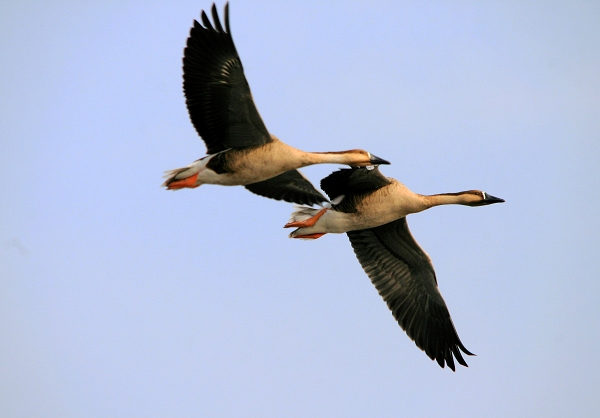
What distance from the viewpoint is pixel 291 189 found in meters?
14.2

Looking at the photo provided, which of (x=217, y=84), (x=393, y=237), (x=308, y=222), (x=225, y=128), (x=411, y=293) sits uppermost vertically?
(x=217, y=84)

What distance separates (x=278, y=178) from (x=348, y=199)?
4.76 feet

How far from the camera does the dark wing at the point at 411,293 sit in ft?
45.3

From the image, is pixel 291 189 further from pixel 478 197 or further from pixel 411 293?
pixel 478 197

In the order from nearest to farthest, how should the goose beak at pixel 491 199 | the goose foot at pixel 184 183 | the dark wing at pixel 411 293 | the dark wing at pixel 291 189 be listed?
the goose foot at pixel 184 183 → the goose beak at pixel 491 199 → the dark wing at pixel 411 293 → the dark wing at pixel 291 189

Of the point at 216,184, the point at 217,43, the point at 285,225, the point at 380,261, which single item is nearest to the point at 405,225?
the point at 380,261

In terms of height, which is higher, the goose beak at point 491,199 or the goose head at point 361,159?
the goose head at point 361,159

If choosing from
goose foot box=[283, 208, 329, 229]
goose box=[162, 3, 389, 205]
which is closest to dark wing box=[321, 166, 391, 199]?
goose box=[162, 3, 389, 205]

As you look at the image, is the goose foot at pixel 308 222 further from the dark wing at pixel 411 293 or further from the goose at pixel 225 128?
the dark wing at pixel 411 293

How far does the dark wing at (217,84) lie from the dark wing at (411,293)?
2.89 metres

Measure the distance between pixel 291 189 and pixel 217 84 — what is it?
2.88 meters

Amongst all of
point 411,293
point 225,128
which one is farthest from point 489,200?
point 225,128

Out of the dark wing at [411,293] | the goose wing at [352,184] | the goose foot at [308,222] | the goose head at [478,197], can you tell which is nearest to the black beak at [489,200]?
the goose head at [478,197]

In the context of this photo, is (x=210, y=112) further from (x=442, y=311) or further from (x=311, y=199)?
(x=442, y=311)
